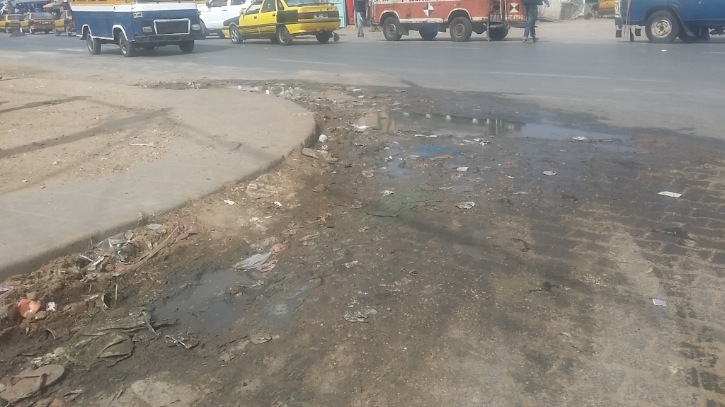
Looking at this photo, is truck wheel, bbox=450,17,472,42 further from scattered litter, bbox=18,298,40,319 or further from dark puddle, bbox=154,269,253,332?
scattered litter, bbox=18,298,40,319

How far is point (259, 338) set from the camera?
387cm

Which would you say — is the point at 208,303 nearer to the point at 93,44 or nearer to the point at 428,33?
the point at 93,44

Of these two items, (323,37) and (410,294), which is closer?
(410,294)

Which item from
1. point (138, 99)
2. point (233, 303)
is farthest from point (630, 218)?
point (138, 99)

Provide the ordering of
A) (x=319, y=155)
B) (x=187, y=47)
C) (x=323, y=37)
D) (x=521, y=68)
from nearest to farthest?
1. (x=319, y=155)
2. (x=521, y=68)
3. (x=187, y=47)
4. (x=323, y=37)

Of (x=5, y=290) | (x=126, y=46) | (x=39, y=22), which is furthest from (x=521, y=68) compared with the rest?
(x=39, y=22)

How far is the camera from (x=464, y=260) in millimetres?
4781

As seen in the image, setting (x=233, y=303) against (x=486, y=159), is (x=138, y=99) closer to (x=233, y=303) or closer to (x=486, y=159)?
(x=486, y=159)

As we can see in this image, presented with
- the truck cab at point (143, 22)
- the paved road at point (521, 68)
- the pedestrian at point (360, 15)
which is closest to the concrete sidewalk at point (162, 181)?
the paved road at point (521, 68)

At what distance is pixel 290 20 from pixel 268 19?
1.01 meters

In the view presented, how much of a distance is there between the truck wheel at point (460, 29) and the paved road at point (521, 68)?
1.96 ft

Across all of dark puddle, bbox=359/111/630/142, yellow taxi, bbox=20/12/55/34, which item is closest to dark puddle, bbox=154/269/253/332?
dark puddle, bbox=359/111/630/142

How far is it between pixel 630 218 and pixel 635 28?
18037 mm

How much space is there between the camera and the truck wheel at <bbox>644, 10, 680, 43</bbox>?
19766mm
